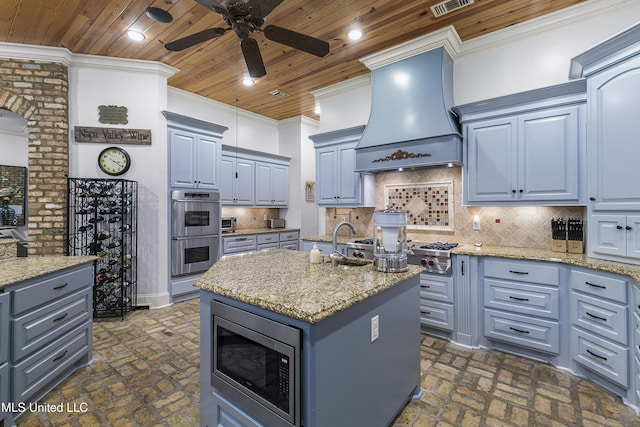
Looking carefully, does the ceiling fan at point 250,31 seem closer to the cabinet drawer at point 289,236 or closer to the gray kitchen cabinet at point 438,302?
the gray kitchen cabinet at point 438,302

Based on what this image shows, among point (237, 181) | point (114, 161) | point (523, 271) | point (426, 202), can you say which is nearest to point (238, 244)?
point (237, 181)

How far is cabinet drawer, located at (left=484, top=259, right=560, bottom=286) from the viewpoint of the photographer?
251 centimetres

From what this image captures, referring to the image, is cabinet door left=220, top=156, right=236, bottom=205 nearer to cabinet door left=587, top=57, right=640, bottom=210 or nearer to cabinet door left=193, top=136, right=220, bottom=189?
cabinet door left=193, top=136, right=220, bottom=189

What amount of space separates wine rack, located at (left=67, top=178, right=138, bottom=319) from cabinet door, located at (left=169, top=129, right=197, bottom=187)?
55 centimetres

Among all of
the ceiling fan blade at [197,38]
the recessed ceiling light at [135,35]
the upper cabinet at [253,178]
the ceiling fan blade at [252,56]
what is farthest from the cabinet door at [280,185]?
the ceiling fan blade at [197,38]

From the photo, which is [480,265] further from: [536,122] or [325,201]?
[325,201]

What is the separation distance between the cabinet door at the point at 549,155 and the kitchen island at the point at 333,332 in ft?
5.65

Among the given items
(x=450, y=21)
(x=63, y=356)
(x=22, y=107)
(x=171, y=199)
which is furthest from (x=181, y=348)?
(x=450, y=21)

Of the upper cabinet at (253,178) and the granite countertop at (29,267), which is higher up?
the upper cabinet at (253,178)

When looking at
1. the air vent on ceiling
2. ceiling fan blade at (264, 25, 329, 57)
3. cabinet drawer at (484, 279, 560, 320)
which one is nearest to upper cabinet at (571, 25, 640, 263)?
cabinet drawer at (484, 279, 560, 320)

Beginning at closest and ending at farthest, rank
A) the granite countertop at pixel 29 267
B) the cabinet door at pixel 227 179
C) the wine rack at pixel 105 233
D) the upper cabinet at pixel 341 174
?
1. the granite countertop at pixel 29 267
2. the wine rack at pixel 105 233
3. the upper cabinet at pixel 341 174
4. the cabinet door at pixel 227 179

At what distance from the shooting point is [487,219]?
10.9ft

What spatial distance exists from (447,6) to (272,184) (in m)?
4.04

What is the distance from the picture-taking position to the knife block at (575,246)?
2.67m
